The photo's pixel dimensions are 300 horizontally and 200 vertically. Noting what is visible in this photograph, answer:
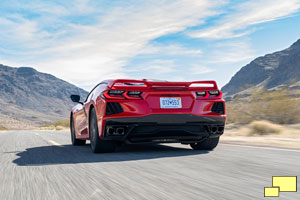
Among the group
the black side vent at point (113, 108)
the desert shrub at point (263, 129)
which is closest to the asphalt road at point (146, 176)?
the black side vent at point (113, 108)

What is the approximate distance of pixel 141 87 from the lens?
6.53 metres

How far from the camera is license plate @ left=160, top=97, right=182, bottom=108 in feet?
21.3

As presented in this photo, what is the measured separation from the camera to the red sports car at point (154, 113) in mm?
6355

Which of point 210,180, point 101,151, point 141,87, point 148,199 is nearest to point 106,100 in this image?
point 141,87

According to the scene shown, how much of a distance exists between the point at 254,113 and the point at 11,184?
636 inches

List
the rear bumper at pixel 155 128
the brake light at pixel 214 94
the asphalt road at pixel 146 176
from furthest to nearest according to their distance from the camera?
the brake light at pixel 214 94
the rear bumper at pixel 155 128
the asphalt road at pixel 146 176

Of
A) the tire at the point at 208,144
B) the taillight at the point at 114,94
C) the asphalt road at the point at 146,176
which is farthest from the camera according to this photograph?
the tire at the point at 208,144

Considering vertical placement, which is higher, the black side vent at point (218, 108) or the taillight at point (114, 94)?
the taillight at point (114, 94)

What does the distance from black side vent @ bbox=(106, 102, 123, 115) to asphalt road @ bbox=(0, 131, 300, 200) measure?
2.46ft

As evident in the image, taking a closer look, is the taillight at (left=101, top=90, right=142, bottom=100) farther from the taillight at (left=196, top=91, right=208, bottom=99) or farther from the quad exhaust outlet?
the taillight at (left=196, top=91, right=208, bottom=99)

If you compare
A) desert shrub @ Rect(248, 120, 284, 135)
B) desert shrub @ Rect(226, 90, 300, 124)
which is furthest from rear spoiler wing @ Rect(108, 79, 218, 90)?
desert shrub @ Rect(226, 90, 300, 124)

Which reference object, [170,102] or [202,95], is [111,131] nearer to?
[170,102]

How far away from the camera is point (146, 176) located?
444cm

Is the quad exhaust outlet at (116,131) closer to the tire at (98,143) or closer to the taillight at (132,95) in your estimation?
the tire at (98,143)
